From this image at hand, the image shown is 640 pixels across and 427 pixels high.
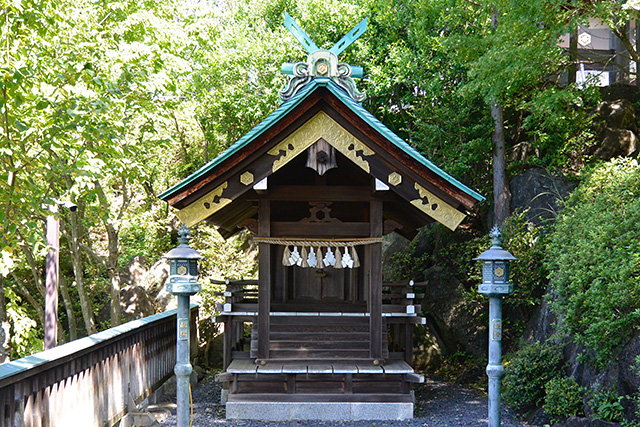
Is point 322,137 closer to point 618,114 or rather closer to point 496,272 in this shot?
point 496,272

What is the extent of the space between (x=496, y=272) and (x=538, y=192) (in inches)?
298

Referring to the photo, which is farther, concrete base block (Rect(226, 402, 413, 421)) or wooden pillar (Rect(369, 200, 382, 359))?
wooden pillar (Rect(369, 200, 382, 359))

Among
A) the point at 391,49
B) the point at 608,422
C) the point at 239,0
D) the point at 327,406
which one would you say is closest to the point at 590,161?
the point at 391,49

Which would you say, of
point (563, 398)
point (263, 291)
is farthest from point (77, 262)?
point (563, 398)

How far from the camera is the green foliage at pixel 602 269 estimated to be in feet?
21.0

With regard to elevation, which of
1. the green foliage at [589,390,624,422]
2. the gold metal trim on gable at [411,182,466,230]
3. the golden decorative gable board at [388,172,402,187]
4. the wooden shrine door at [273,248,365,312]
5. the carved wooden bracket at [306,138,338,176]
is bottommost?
the green foliage at [589,390,624,422]

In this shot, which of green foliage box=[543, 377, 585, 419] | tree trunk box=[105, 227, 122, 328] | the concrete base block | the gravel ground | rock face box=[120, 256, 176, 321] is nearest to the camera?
green foliage box=[543, 377, 585, 419]

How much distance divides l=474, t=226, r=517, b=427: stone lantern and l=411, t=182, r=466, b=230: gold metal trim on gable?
1204 mm

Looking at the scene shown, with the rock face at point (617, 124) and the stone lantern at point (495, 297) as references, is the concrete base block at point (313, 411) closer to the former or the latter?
the stone lantern at point (495, 297)

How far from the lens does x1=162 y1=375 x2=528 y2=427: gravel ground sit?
747 centimetres

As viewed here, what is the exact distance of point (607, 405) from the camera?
6133 millimetres

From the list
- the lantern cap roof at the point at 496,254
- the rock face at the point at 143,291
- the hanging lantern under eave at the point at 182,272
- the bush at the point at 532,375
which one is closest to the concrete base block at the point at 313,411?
the bush at the point at 532,375

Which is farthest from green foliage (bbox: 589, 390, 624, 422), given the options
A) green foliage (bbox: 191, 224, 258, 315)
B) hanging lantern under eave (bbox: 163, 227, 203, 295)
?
green foliage (bbox: 191, 224, 258, 315)

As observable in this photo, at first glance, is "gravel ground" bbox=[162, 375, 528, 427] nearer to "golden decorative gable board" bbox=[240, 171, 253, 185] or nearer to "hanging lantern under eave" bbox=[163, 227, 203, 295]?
"hanging lantern under eave" bbox=[163, 227, 203, 295]
